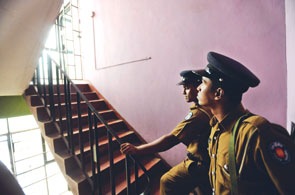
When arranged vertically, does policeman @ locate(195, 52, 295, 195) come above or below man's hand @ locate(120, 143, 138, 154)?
above

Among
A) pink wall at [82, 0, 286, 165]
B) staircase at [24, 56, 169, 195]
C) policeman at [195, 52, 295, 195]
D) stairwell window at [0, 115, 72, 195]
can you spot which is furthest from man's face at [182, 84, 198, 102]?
stairwell window at [0, 115, 72, 195]

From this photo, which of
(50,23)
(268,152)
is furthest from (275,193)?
(50,23)

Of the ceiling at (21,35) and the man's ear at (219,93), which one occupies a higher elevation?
the ceiling at (21,35)

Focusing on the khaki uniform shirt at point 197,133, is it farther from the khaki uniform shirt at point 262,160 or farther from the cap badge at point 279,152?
the cap badge at point 279,152

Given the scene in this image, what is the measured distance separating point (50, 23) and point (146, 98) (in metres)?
1.76

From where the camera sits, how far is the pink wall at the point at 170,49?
1831 millimetres

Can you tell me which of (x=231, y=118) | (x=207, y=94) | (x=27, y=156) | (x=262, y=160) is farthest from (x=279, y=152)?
(x=27, y=156)

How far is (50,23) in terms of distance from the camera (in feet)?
5.39

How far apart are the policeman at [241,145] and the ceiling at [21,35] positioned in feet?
4.66

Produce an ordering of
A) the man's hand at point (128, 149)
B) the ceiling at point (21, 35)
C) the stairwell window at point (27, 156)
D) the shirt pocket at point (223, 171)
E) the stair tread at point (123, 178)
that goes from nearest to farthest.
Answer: the shirt pocket at point (223, 171) < the ceiling at point (21, 35) < the man's hand at point (128, 149) < the stair tread at point (123, 178) < the stairwell window at point (27, 156)

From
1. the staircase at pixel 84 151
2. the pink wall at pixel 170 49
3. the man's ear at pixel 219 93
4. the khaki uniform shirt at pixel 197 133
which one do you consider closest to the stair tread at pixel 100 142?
the staircase at pixel 84 151

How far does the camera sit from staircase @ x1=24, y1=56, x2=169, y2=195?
1.62m

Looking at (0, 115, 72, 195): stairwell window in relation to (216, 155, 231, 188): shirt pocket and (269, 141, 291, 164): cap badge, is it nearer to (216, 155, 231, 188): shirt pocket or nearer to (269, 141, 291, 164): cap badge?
(216, 155, 231, 188): shirt pocket

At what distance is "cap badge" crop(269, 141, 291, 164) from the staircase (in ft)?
3.46
